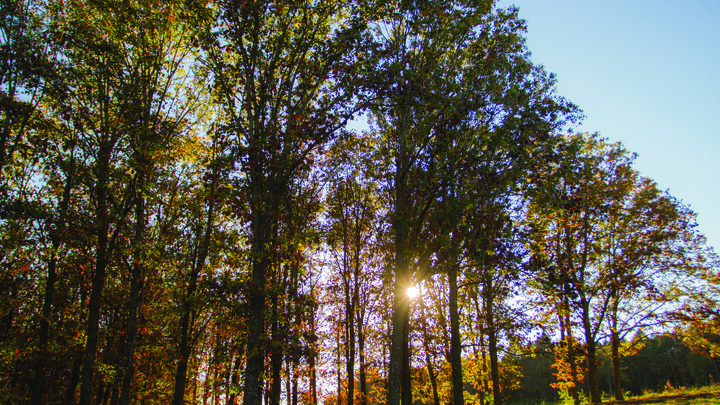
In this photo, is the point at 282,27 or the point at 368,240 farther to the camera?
the point at 368,240

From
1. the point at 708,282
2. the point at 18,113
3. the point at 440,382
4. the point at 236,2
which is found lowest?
the point at 440,382

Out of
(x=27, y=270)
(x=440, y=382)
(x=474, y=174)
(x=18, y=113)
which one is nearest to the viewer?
(x=474, y=174)

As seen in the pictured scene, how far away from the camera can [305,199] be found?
70.2 feet

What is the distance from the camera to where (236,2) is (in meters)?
10.9

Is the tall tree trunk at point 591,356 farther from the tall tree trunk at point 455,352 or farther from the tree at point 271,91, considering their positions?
the tree at point 271,91

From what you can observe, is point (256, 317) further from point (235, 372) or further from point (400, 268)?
point (235, 372)

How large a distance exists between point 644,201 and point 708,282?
7275 mm

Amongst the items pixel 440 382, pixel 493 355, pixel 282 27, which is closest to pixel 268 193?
pixel 282 27

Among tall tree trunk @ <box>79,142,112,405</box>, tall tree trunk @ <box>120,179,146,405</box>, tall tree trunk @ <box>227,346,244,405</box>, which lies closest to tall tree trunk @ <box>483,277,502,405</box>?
tall tree trunk @ <box>227,346,244,405</box>

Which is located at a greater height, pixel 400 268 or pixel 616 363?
pixel 400 268

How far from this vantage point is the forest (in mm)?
11641

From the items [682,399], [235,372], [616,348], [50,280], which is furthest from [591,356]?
[50,280]

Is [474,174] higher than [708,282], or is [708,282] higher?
[474,174]

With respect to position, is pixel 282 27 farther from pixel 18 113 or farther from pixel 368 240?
pixel 368 240
